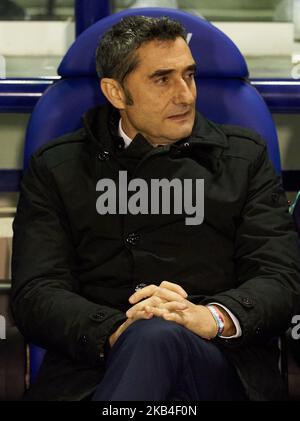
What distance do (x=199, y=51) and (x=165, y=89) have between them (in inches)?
7.4

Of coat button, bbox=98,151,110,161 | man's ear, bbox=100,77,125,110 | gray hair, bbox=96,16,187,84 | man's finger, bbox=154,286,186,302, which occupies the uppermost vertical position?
gray hair, bbox=96,16,187,84

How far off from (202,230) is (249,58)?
1.17 m

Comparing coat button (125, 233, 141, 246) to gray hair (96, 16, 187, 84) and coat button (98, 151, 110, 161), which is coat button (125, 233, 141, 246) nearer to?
coat button (98, 151, 110, 161)

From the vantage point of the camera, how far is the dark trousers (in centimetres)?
170

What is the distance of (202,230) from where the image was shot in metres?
2.09

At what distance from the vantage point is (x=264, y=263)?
2010 millimetres

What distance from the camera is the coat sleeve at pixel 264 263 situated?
1.90 metres

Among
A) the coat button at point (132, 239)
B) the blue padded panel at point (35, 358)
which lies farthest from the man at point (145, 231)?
the blue padded panel at point (35, 358)

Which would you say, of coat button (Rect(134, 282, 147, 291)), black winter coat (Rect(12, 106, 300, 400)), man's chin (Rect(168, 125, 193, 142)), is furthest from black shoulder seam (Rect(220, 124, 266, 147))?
coat button (Rect(134, 282, 147, 291))

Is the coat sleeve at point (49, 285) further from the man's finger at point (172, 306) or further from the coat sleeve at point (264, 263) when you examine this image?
the coat sleeve at point (264, 263)

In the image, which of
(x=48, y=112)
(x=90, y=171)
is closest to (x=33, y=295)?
(x=90, y=171)

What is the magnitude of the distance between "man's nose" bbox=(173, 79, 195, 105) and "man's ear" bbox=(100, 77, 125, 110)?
0.14m
